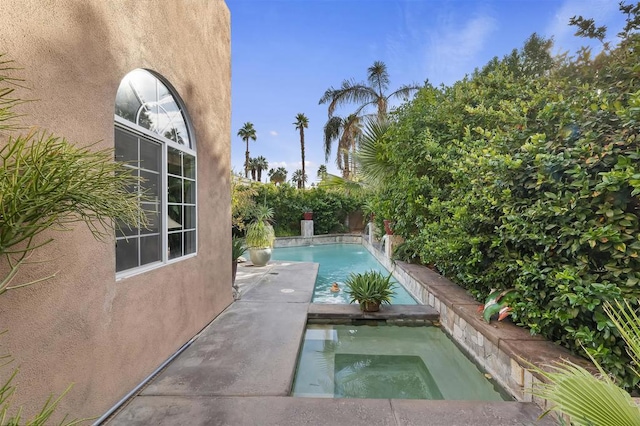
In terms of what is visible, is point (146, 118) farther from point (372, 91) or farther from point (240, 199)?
point (372, 91)

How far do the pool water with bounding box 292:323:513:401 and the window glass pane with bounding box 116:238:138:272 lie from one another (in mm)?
2321

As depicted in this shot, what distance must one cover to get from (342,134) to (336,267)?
13505mm

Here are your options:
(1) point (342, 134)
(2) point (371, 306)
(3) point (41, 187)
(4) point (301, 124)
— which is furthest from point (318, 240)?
(4) point (301, 124)

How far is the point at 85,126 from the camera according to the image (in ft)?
8.19

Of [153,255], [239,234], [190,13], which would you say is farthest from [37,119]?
[239,234]

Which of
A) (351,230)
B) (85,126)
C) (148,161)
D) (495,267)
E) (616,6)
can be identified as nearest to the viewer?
(85,126)

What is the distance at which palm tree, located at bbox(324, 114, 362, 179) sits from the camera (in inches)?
796

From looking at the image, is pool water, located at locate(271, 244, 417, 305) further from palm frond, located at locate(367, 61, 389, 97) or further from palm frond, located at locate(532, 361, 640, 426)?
palm frond, located at locate(367, 61, 389, 97)

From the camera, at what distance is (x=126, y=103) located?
3.15 metres

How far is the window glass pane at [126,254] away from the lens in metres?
3.06

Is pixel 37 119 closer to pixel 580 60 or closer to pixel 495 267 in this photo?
pixel 495 267

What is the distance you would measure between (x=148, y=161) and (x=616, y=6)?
9.65m

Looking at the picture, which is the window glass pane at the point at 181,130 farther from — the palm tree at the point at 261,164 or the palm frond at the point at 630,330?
the palm tree at the point at 261,164

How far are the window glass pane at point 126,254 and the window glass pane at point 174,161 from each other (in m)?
1.18
